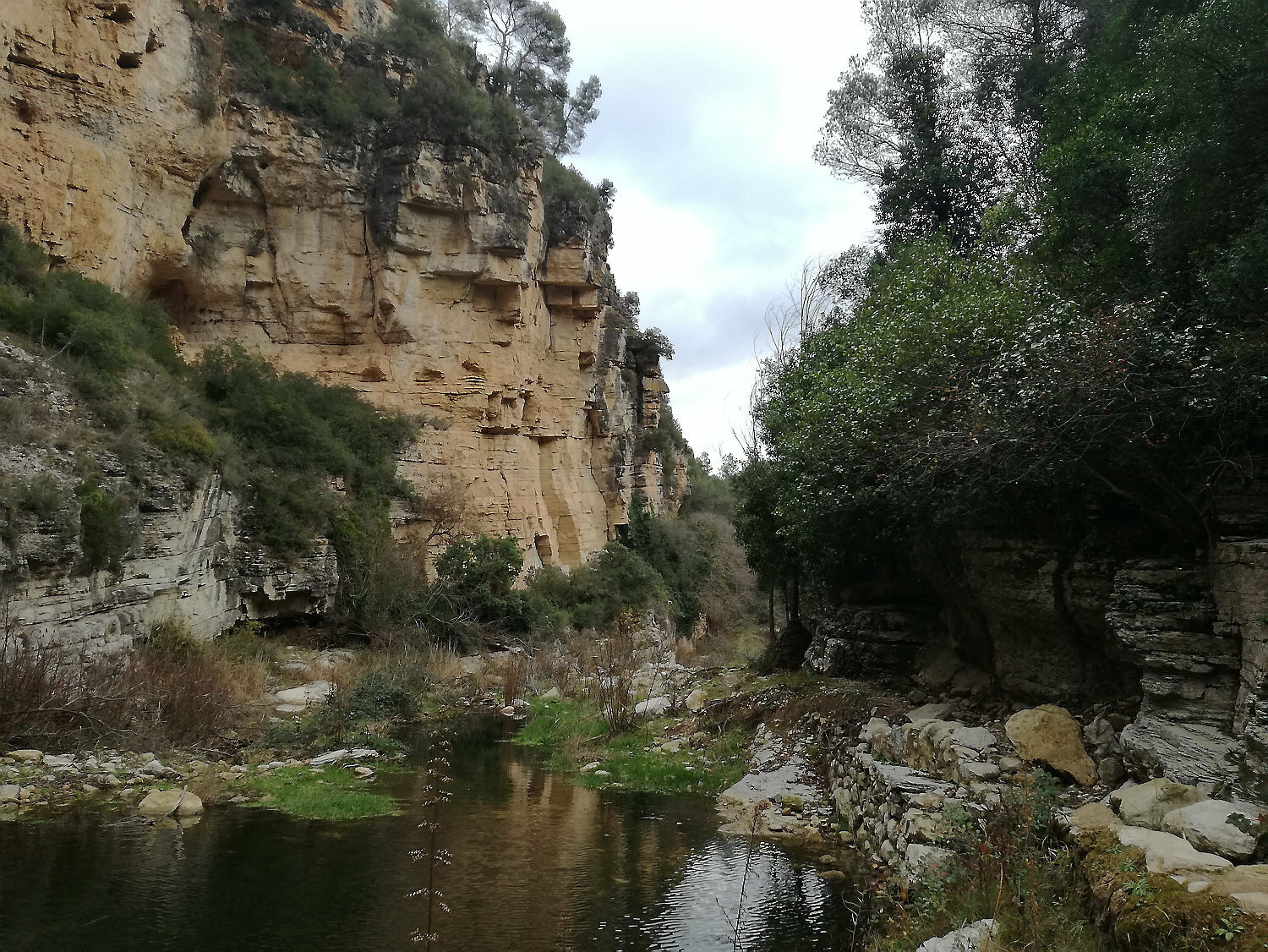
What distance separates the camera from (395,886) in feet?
26.8

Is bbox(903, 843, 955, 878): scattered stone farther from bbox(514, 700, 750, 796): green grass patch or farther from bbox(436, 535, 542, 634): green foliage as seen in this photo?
bbox(436, 535, 542, 634): green foliage

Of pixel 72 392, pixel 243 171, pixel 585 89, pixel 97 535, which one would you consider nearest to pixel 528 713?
pixel 97 535

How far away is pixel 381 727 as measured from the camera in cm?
1577

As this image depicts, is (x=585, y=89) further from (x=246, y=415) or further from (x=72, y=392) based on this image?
(x=72, y=392)

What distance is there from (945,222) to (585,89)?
27412 mm

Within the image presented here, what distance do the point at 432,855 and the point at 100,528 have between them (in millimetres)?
11804

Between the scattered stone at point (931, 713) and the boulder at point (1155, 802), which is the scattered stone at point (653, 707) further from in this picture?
the boulder at point (1155, 802)

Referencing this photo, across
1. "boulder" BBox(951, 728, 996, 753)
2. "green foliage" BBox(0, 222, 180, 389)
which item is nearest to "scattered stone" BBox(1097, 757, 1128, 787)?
"boulder" BBox(951, 728, 996, 753)

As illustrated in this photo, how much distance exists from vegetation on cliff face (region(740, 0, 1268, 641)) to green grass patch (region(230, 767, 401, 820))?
24.3 ft

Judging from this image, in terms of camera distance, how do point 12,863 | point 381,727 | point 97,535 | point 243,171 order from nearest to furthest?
point 12,863
point 97,535
point 381,727
point 243,171

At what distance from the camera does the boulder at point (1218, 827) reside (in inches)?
203

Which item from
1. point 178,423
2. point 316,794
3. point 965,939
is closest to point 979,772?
point 965,939

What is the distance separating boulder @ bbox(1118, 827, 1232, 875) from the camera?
4.75m

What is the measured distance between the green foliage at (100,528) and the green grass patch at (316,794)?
489 centimetres
